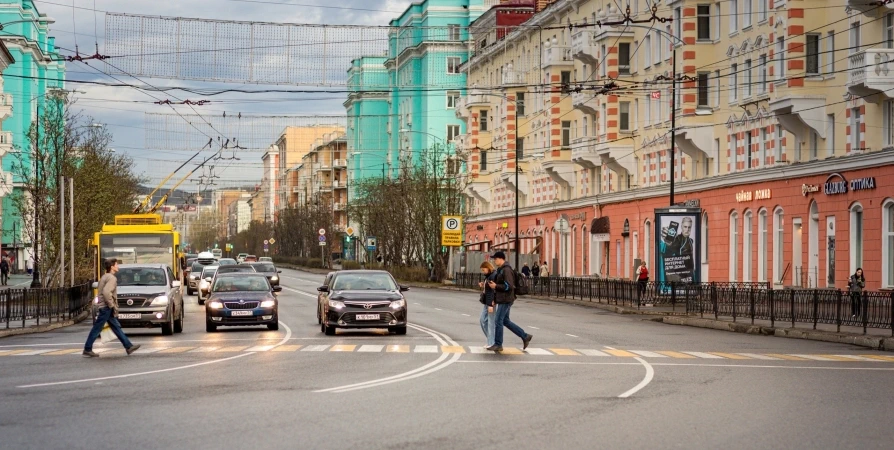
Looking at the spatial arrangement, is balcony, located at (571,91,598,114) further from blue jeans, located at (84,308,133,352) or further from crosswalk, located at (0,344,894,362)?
blue jeans, located at (84,308,133,352)

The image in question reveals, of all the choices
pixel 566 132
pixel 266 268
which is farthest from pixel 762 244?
pixel 566 132

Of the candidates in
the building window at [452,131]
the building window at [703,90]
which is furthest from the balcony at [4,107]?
the building window at [452,131]

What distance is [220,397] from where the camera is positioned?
1661cm

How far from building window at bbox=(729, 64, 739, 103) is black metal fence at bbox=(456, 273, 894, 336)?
9.52 m

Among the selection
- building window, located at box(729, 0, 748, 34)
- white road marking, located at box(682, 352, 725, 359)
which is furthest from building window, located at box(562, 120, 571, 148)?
white road marking, located at box(682, 352, 725, 359)

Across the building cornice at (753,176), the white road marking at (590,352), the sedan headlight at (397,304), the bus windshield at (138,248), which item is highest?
the building cornice at (753,176)

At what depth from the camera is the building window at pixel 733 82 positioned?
5759cm

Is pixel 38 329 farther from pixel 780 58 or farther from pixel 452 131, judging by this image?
pixel 452 131

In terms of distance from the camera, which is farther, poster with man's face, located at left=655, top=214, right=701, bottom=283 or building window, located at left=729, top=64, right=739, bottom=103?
building window, located at left=729, top=64, right=739, bottom=103

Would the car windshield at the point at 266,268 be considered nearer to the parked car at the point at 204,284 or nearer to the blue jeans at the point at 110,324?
the parked car at the point at 204,284

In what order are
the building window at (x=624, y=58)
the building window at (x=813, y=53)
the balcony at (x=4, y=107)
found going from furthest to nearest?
the balcony at (x=4, y=107), the building window at (x=624, y=58), the building window at (x=813, y=53)

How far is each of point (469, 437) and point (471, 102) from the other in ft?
292

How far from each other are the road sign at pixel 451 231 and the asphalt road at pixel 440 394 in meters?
51.0

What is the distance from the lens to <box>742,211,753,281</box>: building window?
184ft
